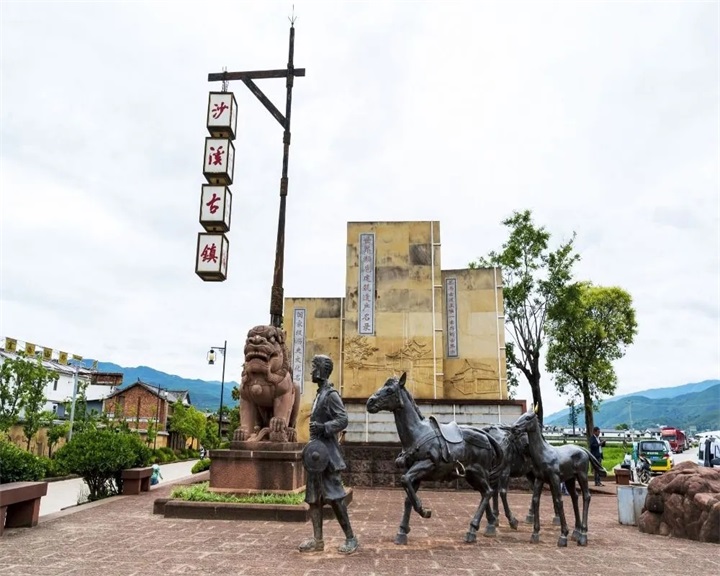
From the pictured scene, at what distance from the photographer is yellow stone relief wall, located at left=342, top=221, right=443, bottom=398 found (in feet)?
60.1

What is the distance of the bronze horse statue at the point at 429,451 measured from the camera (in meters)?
6.73

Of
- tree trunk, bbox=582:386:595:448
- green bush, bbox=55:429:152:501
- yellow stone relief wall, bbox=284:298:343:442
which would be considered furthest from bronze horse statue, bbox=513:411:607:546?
tree trunk, bbox=582:386:595:448

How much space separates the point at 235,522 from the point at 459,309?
41.1 ft

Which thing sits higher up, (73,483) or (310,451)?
(310,451)

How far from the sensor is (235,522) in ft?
27.1

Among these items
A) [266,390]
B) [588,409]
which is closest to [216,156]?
[266,390]

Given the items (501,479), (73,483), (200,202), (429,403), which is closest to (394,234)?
(429,403)

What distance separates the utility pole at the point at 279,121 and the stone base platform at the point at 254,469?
2.42 metres

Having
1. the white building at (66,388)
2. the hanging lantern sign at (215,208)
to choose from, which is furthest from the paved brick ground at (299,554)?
the white building at (66,388)

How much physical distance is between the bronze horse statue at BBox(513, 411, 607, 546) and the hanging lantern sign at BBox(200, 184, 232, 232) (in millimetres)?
8093

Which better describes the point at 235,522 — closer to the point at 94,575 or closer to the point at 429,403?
the point at 94,575

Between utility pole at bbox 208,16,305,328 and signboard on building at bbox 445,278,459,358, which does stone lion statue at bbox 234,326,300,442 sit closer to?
utility pole at bbox 208,16,305,328

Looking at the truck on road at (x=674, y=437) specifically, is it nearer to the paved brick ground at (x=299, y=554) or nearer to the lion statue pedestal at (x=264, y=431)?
the paved brick ground at (x=299, y=554)

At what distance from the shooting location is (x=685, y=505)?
7.70m
